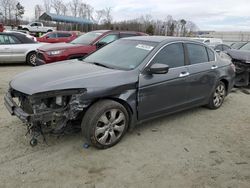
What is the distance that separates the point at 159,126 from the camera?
4.28 m

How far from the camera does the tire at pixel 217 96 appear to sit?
16.8ft

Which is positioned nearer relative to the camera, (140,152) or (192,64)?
(140,152)

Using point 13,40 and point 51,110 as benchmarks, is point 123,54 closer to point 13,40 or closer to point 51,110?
point 51,110

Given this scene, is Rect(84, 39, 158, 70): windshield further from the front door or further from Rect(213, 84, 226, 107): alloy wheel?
Rect(213, 84, 226, 107): alloy wheel

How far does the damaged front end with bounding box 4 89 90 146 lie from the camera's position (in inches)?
118

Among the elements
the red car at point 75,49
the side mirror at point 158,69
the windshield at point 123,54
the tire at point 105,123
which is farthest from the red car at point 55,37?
the tire at point 105,123

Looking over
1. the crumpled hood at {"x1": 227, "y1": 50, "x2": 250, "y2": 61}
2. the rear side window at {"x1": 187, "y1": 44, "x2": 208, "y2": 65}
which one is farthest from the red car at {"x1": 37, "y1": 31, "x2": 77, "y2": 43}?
the rear side window at {"x1": 187, "y1": 44, "x2": 208, "y2": 65}

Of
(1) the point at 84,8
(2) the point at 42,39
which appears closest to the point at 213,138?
(2) the point at 42,39

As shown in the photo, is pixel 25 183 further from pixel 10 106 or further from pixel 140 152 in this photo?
pixel 140 152

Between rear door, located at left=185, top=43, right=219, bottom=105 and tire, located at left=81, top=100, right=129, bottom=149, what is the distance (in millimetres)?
1594

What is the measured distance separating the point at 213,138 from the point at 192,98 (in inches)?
35.7

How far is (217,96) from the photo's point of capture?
5258 mm

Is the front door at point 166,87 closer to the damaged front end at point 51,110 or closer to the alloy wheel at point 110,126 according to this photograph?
the alloy wheel at point 110,126

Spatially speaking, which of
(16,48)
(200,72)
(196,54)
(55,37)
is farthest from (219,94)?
(55,37)
